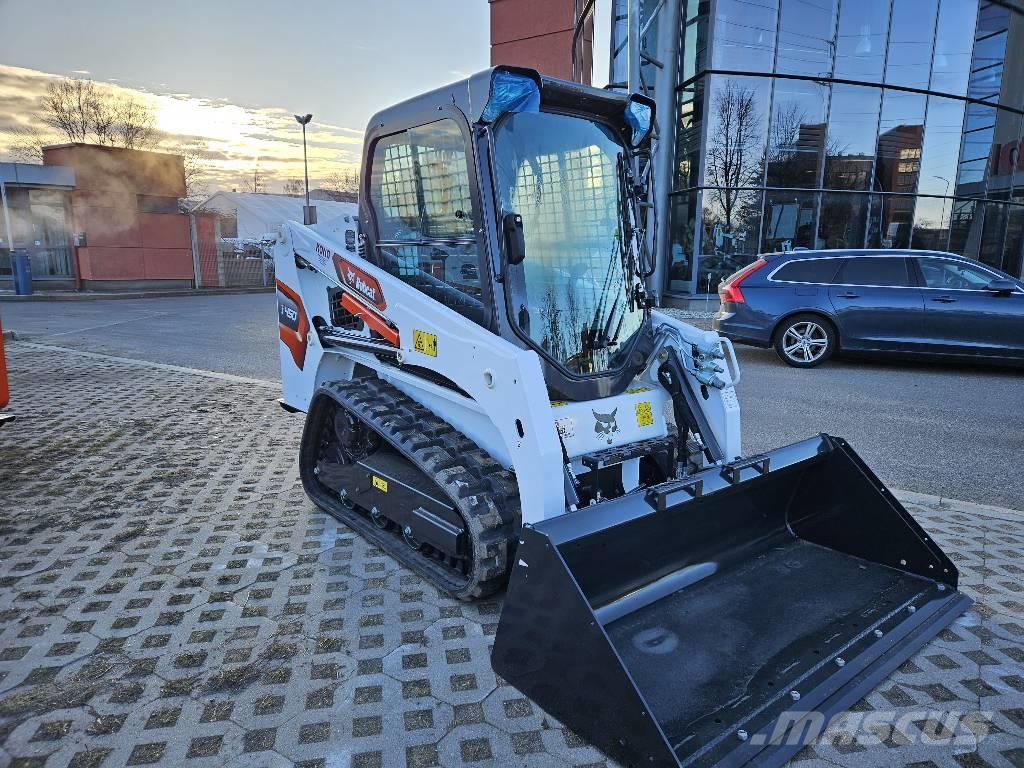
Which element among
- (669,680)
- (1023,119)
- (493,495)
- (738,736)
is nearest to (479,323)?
(493,495)

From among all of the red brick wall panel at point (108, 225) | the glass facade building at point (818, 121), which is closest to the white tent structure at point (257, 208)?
the red brick wall panel at point (108, 225)

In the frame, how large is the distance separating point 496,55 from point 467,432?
83.8 feet

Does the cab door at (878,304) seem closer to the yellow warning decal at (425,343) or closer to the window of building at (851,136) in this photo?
the yellow warning decal at (425,343)

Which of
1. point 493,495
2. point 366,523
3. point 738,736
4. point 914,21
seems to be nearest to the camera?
point 738,736

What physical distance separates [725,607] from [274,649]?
6.56 ft

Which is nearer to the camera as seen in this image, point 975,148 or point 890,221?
point 890,221

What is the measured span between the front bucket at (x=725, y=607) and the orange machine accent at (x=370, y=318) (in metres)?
1.70

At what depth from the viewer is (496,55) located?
83.9ft

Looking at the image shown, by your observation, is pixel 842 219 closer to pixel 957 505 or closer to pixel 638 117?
pixel 957 505

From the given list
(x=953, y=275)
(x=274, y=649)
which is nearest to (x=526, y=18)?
(x=953, y=275)

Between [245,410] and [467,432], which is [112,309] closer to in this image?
[245,410]

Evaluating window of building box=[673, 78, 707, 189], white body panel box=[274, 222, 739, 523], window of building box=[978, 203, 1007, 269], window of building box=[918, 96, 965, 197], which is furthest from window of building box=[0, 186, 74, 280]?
window of building box=[978, 203, 1007, 269]

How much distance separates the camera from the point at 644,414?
12.0ft

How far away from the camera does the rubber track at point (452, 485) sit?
9.82 ft
